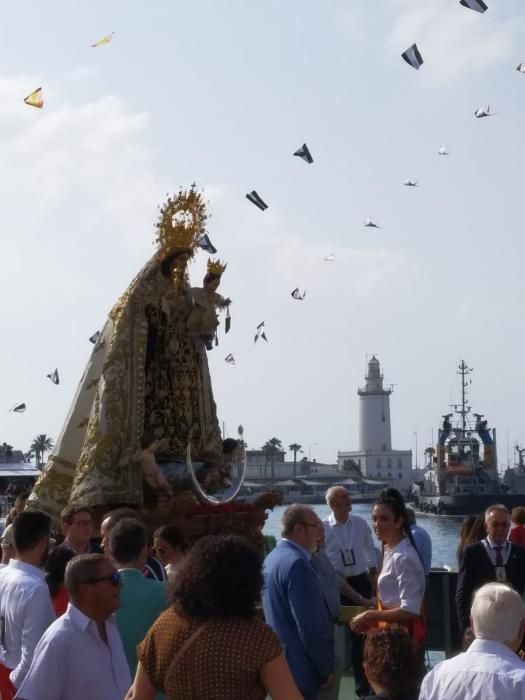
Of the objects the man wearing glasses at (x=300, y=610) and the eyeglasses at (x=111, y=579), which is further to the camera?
the man wearing glasses at (x=300, y=610)

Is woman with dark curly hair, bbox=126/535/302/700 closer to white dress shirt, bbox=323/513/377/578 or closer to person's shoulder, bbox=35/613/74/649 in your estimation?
person's shoulder, bbox=35/613/74/649

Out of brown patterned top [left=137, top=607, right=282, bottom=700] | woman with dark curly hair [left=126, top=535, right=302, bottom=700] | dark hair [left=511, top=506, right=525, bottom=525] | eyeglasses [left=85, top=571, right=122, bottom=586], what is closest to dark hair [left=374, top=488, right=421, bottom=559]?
eyeglasses [left=85, top=571, right=122, bottom=586]

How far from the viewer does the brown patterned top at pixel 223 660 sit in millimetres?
4707

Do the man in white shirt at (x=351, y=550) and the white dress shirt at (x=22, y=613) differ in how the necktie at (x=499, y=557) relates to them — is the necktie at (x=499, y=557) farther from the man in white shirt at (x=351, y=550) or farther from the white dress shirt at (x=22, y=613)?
the white dress shirt at (x=22, y=613)

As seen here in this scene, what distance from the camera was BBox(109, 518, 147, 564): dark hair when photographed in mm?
6578

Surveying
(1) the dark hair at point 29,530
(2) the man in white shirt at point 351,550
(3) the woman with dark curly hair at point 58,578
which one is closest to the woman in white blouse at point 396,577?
(3) the woman with dark curly hair at point 58,578

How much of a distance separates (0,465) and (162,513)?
2907 centimetres

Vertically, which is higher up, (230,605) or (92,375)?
(92,375)

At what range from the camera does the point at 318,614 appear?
288 inches

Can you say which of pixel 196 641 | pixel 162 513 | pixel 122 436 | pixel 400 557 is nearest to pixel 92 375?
pixel 122 436

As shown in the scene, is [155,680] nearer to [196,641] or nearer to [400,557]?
[196,641]

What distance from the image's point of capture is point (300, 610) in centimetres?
726

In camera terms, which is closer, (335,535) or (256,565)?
(256,565)

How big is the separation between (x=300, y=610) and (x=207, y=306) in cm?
807
